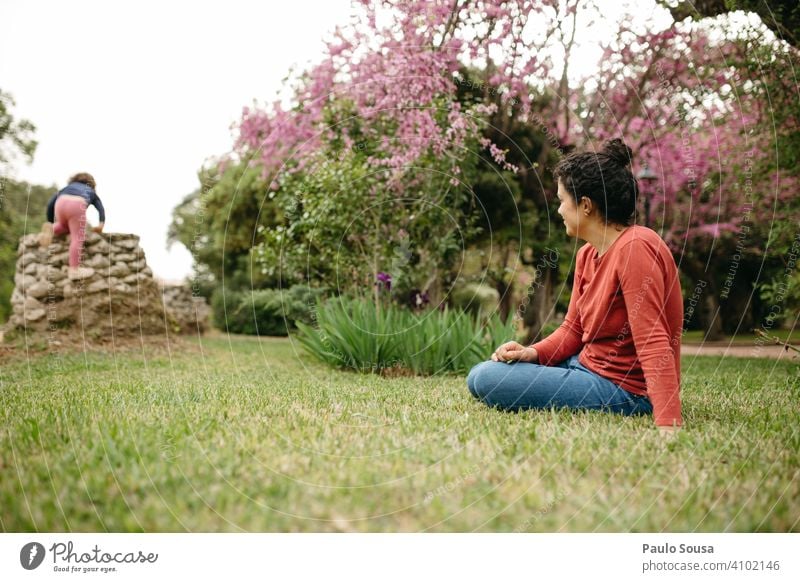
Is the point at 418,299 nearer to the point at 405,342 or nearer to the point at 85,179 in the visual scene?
the point at 405,342

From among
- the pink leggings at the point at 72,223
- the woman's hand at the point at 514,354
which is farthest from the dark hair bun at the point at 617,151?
the pink leggings at the point at 72,223

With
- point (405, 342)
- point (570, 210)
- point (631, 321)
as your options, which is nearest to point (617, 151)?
point (570, 210)

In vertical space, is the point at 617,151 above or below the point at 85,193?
above

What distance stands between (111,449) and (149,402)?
907 mm

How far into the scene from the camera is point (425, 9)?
541cm

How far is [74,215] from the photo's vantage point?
172 inches

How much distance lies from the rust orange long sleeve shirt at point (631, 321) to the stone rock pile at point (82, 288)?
464cm

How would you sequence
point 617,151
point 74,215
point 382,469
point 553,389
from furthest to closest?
1. point 74,215
2. point 553,389
3. point 617,151
4. point 382,469

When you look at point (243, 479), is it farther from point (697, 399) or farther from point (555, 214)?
point (555, 214)

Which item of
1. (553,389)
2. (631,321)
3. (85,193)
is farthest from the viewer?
(85,193)

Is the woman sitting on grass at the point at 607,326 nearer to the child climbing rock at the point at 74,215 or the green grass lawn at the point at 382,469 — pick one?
the green grass lawn at the point at 382,469

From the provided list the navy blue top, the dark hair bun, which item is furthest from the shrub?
the dark hair bun

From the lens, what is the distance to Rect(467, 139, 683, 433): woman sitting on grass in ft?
7.37

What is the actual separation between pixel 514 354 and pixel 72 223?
3.74 metres
